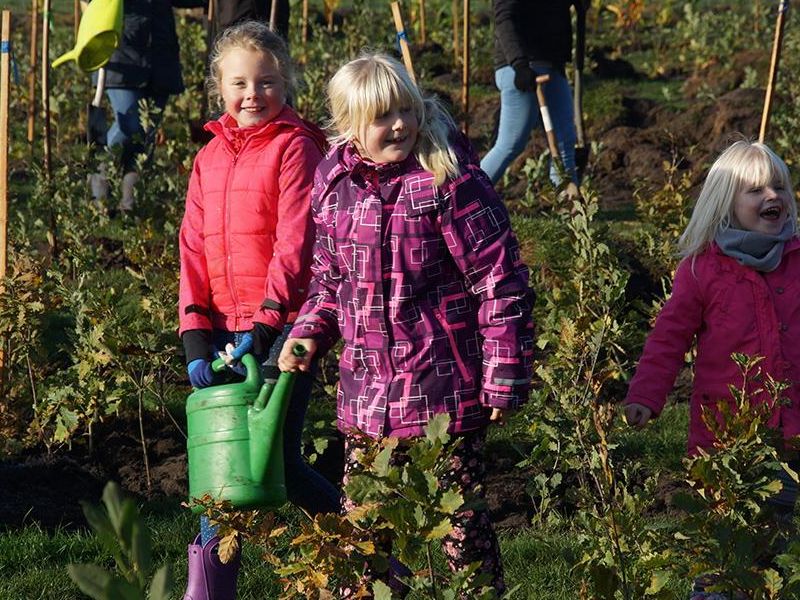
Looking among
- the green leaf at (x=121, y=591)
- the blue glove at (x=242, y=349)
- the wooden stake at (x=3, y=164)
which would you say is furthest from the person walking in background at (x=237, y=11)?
the green leaf at (x=121, y=591)

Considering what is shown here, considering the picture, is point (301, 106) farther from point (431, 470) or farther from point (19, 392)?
point (431, 470)

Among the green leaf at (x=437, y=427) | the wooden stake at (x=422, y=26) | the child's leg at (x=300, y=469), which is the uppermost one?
the wooden stake at (x=422, y=26)

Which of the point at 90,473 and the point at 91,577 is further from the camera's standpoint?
the point at 90,473

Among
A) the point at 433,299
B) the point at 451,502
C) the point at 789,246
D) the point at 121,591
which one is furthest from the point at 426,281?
the point at 121,591

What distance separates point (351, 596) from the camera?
249 cm

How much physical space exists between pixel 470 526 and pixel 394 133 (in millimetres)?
873

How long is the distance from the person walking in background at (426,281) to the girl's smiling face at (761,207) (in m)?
0.74

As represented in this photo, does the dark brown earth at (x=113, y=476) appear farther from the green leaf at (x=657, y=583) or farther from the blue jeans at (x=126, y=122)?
the blue jeans at (x=126, y=122)

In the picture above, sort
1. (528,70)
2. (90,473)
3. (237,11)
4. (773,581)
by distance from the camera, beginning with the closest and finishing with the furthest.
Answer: (773,581), (90,473), (237,11), (528,70)

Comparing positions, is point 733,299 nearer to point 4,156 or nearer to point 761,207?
point 761,207

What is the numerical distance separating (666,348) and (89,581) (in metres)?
2.51

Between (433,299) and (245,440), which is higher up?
(433,299)

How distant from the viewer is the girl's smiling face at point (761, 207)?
329cm

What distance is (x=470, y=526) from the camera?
9.53ft
